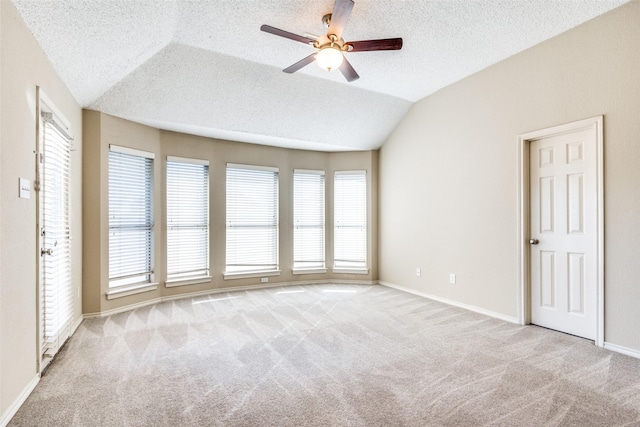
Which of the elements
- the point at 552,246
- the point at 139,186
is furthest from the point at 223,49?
the point at 552,246

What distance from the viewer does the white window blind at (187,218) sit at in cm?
500

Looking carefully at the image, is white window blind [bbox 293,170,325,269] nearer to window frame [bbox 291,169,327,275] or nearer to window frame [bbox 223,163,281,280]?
window frame [bbox 291,169,327,275]

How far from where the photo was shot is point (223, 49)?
3623 millimetres

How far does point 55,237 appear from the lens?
3.07 metres

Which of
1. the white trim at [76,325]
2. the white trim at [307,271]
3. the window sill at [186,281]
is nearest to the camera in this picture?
the white trim at [76,325]

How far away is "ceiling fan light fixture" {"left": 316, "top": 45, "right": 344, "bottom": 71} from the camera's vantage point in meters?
2.79

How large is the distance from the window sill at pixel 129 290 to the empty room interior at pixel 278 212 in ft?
0.16

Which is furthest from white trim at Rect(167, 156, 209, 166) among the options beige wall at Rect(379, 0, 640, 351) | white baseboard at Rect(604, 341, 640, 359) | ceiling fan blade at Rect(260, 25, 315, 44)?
white baseboard at Rect(604, 341, 640, 359)

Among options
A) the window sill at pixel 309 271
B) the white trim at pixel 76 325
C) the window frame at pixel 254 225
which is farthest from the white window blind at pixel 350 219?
the white trim at pixel 76 325

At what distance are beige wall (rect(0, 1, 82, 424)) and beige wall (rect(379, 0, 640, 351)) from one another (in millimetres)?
4617

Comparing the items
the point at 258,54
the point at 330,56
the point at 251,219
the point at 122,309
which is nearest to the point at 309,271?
the point at 251,219

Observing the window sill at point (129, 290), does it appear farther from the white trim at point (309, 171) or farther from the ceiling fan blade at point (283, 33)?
the ceiling fan blade at point (283, 33)

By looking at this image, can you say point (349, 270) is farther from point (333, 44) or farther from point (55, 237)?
point (55, 237)

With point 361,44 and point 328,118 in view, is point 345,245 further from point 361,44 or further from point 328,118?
point 361,44
